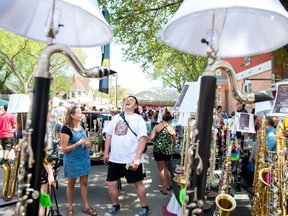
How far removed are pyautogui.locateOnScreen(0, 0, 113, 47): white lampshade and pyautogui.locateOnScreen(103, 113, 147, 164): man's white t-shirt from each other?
271 cm

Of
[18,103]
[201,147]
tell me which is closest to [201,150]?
[201,147]

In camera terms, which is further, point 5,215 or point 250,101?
point 5,215

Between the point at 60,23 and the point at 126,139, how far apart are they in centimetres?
285

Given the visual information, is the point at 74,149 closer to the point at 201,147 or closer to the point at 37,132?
the point at 37,132

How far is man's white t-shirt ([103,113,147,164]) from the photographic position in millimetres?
4070

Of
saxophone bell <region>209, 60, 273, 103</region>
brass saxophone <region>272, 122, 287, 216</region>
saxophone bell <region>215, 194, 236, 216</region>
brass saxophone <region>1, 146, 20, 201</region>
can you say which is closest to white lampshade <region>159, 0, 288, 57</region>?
saxophone bell <region>209, 60, 273, 103</region>

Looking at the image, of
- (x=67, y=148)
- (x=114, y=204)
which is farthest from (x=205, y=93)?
(x=114, y=204)

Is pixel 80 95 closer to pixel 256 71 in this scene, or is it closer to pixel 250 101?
pixel 256 71

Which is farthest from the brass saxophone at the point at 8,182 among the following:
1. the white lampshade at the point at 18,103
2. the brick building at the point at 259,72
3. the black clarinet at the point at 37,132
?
the brick building at the point at 259,72

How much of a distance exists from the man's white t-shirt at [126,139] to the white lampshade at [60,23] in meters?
2.71

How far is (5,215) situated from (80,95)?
197 feet

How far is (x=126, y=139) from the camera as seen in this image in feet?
13.4

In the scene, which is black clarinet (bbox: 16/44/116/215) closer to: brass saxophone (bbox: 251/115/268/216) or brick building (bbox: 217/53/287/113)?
brass saxophone (bbox: 251/115/268/216)

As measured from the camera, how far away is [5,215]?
4324 mm
